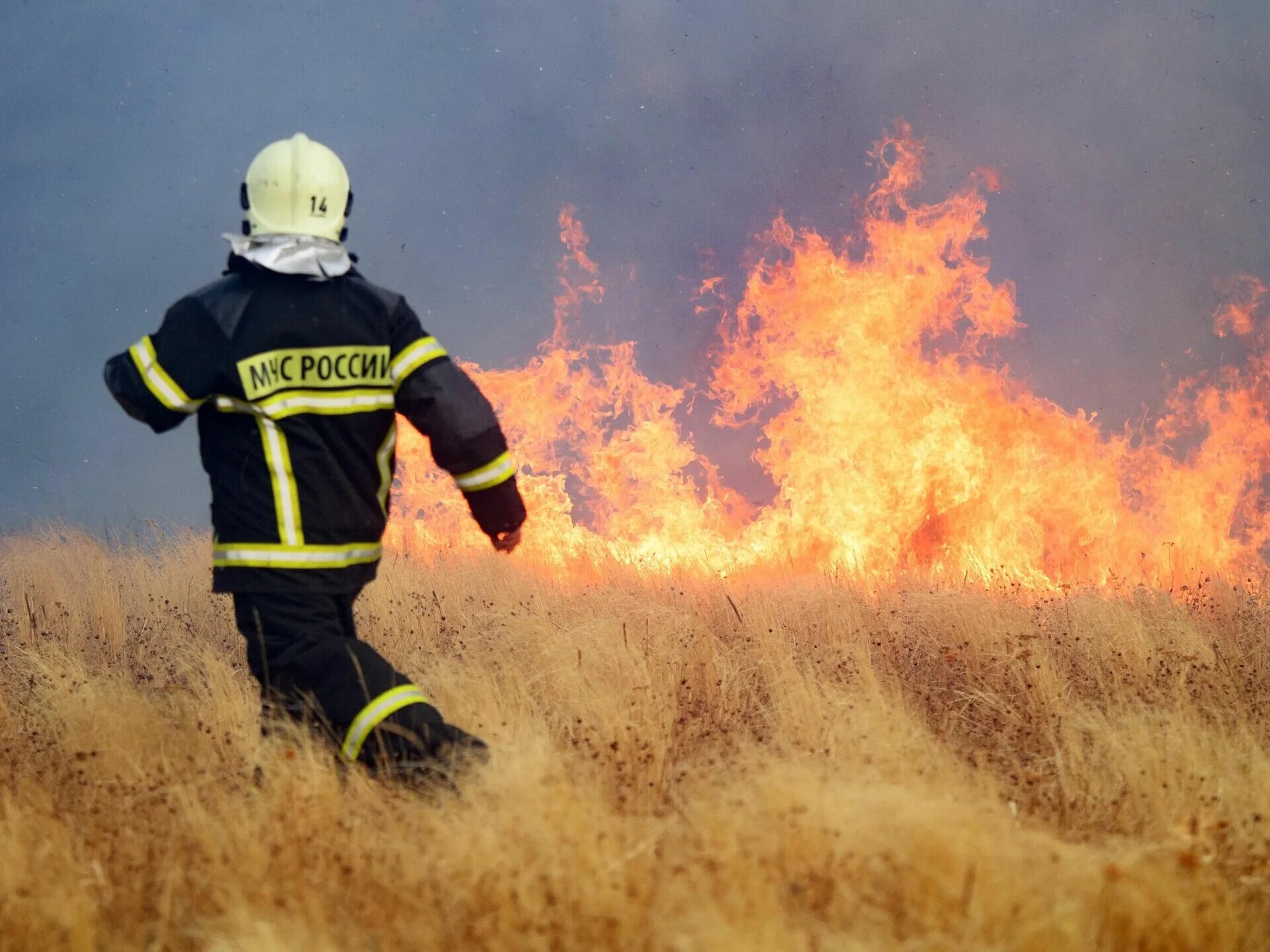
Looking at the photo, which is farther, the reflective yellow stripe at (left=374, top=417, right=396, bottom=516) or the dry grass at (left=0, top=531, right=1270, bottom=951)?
the reflective yellow stripe at (left=374, top=417, right=396, bottom=516)

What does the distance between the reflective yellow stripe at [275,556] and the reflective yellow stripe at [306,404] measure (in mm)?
504

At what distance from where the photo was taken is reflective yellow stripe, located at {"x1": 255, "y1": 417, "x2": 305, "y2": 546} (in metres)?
4.03

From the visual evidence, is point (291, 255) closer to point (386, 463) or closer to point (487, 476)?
point (386, 463)

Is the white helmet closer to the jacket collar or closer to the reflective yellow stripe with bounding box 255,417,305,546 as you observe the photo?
the jacket collar

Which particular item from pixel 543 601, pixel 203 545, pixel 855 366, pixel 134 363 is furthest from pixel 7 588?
pixel 855 366

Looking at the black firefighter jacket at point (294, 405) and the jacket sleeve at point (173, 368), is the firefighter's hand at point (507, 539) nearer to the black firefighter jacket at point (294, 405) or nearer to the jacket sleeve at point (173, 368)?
the black firefighter jacket at point (294, 405)

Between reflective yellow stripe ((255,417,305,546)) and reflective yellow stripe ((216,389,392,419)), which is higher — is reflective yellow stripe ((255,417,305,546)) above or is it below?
below

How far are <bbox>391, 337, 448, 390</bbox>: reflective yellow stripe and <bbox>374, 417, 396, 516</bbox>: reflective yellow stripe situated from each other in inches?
7.7

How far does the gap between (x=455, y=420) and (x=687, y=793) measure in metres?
1.77

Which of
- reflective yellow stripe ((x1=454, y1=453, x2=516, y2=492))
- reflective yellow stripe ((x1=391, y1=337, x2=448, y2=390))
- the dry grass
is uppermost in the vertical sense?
reflective yellow stripe ((x1=391, y1=337, x2=448, y2=390))

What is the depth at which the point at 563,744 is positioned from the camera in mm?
5160

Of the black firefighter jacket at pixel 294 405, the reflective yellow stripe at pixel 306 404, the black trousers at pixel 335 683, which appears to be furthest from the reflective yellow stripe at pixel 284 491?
the black trousers at pixel 335 683

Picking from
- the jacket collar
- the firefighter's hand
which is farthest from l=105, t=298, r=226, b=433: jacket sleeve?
the firefighter's hand

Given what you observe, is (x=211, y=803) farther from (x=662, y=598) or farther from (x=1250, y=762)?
(x=662, y=598)
